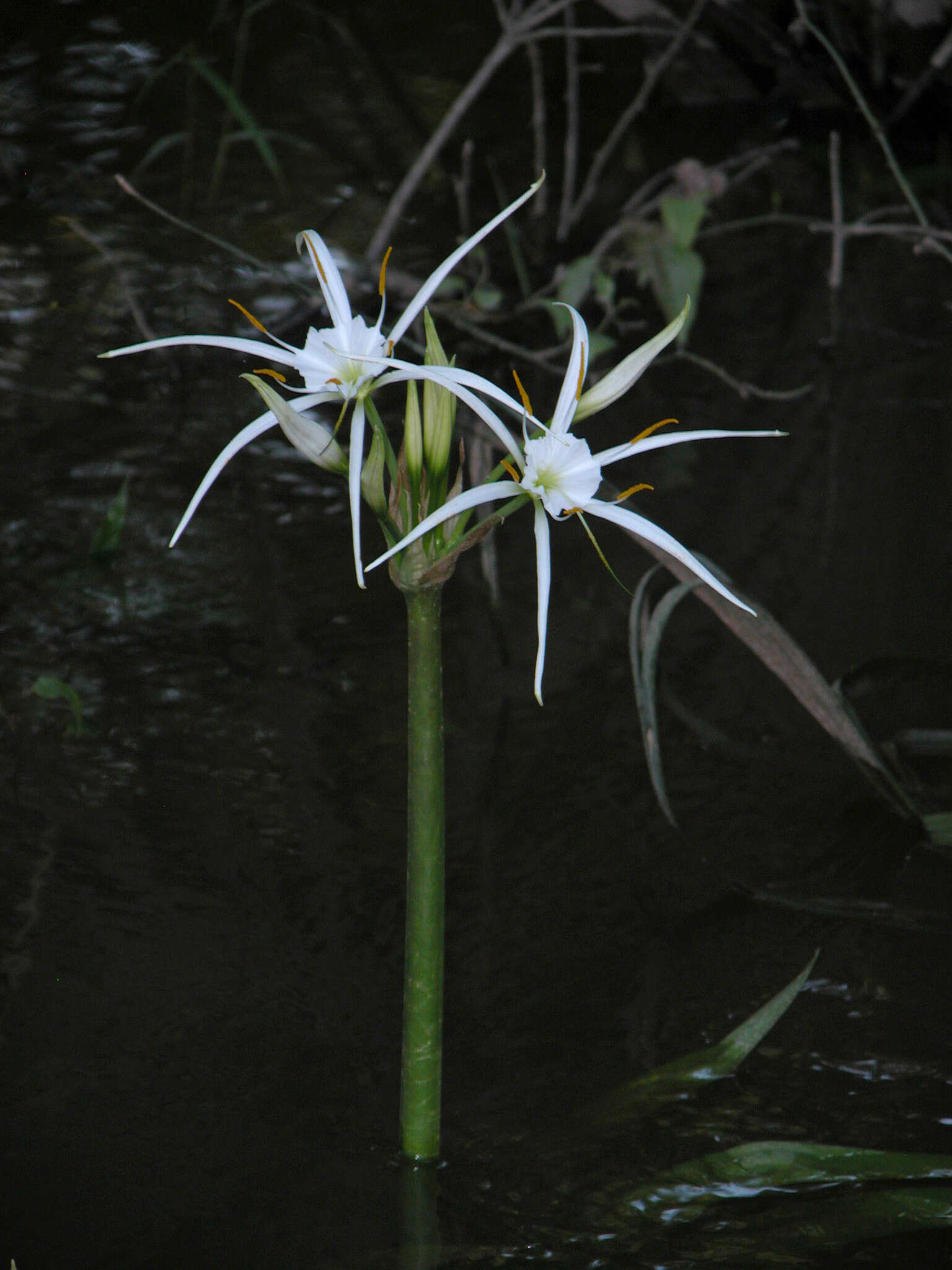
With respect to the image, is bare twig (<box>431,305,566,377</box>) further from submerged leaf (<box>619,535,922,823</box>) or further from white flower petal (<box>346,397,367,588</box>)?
white flower petal (<box>346,397,367,588</box>)

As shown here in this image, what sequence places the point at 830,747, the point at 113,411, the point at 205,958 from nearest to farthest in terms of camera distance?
the point at 205,958
the point at 830,747
the point at 113,411

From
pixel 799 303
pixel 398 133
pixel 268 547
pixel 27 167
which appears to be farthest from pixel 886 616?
pixel 27 167

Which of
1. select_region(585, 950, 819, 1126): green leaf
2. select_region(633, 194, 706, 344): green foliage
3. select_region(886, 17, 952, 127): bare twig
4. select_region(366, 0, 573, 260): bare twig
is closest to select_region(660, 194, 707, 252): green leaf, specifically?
select_region(633, 194, 706, 344): green foliage

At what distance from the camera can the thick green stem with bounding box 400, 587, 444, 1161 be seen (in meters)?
0.58

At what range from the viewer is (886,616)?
1158mm

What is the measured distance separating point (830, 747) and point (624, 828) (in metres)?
0.20

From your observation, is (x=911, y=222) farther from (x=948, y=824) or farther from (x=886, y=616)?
(x=948, y=824)

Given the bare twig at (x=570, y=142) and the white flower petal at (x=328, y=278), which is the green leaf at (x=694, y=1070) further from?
the bare twig at (x=570, y=142)

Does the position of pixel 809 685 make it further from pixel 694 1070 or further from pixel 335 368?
pixel 335 368

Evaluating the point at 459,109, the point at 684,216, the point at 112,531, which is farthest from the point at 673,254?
the point at 112,531

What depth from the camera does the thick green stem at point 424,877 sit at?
0.58 meters

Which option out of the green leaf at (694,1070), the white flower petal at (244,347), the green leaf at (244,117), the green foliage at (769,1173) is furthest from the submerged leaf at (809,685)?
the green leaf at (244,117)

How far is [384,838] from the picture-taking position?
0.90 metres

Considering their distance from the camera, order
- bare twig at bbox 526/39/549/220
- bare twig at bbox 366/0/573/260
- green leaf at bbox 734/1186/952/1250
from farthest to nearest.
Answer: bare twig at bbox 526/39/549/220 → bare twig at bbox 366/0/573/260 → green leaf at bbox 734/1186/952/1250
